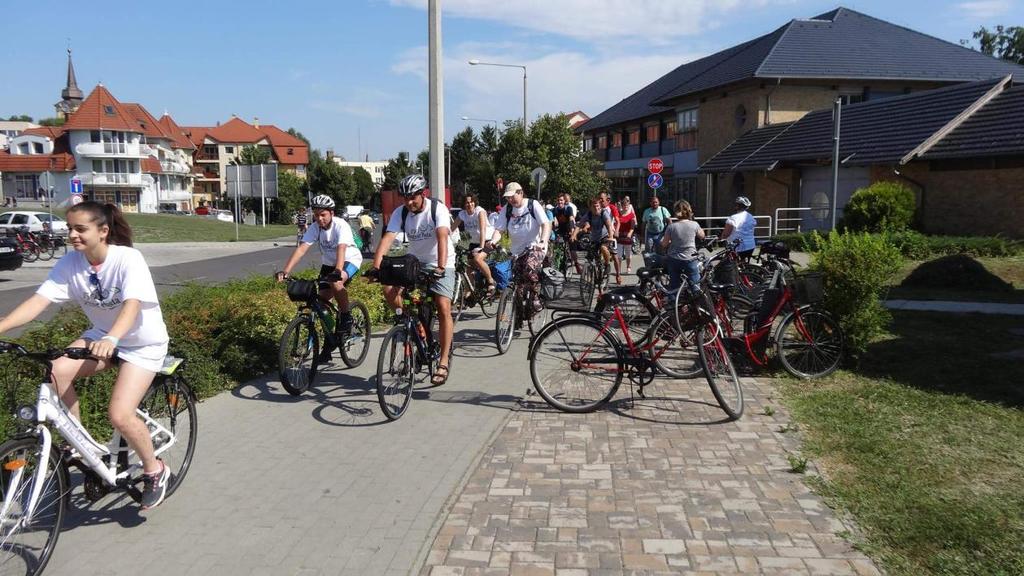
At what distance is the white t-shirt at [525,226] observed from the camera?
A: 934 cm

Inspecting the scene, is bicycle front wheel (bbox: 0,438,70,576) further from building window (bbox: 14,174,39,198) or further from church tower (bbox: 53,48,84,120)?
church tower (bbox: 53,48,84,120)

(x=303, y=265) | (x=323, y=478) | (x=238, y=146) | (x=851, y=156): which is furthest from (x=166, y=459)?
(x=238, y=146)

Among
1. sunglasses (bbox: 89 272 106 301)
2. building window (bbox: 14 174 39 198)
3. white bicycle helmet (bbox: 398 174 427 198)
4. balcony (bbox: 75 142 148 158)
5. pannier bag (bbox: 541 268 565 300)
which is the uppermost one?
balcony (bbox: 75 142 148 158)

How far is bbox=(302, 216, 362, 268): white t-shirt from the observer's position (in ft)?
24.8

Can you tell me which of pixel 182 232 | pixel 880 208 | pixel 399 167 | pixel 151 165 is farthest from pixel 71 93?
pixel 880 208

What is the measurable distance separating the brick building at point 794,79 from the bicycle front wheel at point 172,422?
2958cm

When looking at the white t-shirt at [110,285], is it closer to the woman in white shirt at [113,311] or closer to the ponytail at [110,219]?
the woman in white shirt at [113,311]

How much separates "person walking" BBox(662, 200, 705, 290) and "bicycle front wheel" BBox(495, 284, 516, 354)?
6.08 ft

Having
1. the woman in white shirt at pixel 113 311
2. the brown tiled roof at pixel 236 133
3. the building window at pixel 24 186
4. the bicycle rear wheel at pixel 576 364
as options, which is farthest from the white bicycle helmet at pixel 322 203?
the brown tiled roof at pixel 236 133

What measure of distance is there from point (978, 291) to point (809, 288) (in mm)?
7823

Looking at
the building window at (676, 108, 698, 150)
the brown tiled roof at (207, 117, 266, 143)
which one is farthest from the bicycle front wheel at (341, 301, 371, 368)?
the brown tiled roof at (207, 117, 266, 143)

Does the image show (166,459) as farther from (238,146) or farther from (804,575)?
(238,146)

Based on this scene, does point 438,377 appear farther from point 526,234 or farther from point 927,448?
point 927,448

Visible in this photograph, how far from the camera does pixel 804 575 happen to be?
12.0 ft
